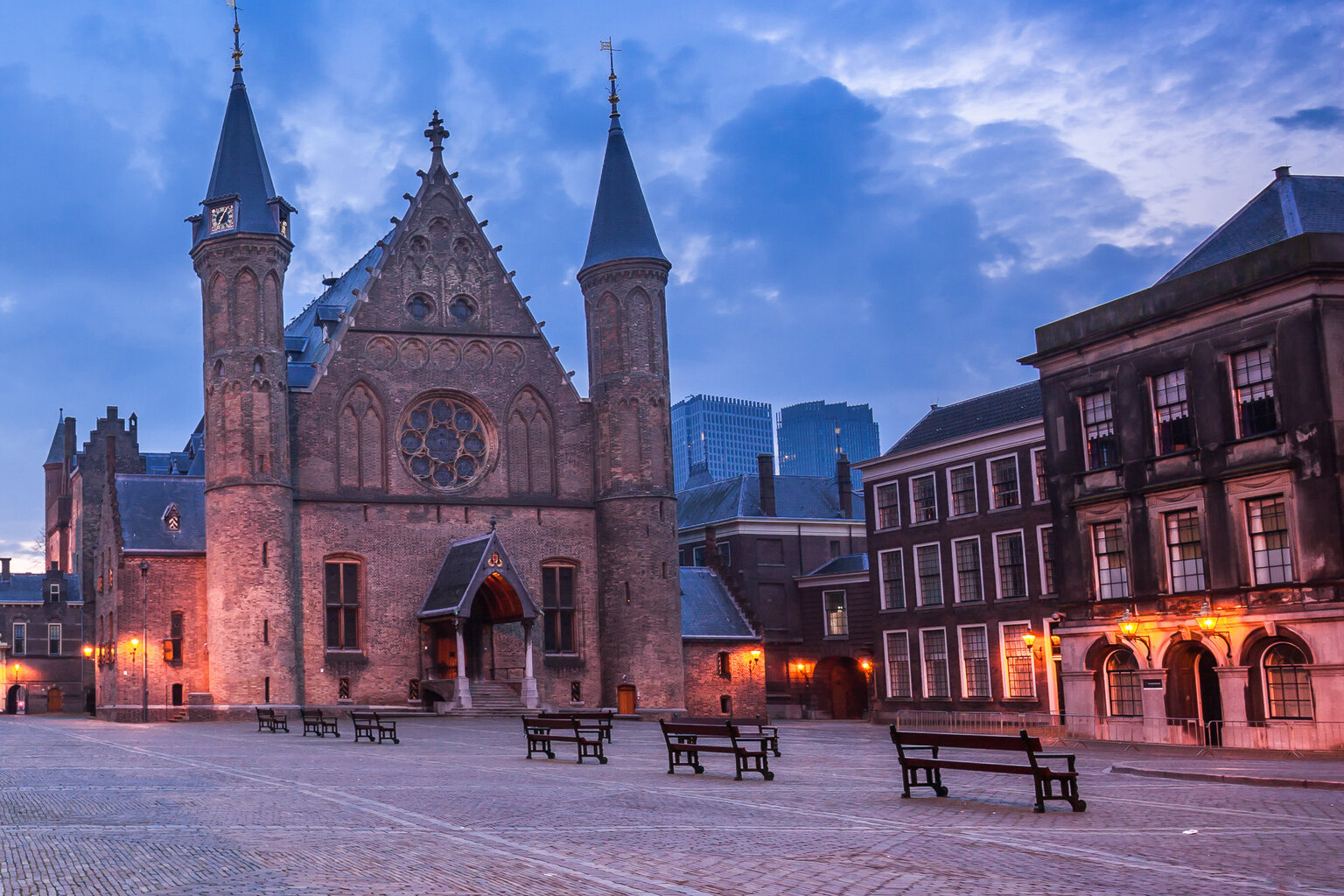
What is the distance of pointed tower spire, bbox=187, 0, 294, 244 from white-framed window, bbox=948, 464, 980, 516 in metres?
25.4

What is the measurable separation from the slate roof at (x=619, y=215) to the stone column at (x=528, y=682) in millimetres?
14593

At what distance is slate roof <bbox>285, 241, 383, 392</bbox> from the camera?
177 feet

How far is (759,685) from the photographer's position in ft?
197

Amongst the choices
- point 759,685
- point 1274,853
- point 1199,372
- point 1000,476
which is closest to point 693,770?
point 1274,853

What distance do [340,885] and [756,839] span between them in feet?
14.5

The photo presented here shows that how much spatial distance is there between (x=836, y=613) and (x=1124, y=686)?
3295 centimetres

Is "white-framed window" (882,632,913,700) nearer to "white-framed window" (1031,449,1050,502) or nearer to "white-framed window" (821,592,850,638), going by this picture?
"white-framed window" (1031,449,1050,502)

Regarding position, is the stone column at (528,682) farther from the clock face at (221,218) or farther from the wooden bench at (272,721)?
the clock face at (221,218)

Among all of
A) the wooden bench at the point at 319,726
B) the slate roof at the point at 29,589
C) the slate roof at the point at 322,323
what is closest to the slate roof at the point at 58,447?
the slate roof at the point at 29,589

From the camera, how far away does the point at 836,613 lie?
217 ft

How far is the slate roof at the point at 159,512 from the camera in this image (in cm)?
5334

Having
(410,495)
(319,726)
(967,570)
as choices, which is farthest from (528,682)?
(967,570)

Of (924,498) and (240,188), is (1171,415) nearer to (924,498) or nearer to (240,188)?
(924,498)

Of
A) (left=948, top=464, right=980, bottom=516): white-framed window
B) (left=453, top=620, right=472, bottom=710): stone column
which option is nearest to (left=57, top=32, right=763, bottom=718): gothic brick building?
(left=453, top=620, right=472, bottom=710): stone column
